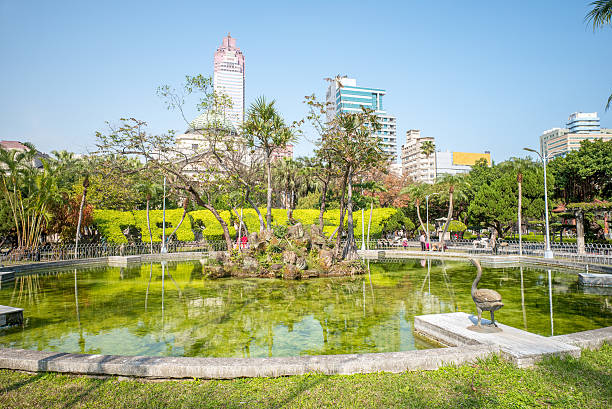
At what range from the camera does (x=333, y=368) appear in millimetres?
5973

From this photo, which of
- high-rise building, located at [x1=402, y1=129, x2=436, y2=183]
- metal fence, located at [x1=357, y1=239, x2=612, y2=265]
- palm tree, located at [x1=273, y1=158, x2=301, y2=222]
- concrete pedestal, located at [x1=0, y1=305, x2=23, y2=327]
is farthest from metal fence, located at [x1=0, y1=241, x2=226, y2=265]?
high-rise building, located at [x1=402, y1=129, x2=436, y2=183]

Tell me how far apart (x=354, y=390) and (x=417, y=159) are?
156754 mm

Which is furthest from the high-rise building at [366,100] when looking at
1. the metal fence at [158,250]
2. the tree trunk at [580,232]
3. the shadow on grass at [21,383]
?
the shadow on grass at [21,383]

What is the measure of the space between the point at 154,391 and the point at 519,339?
6499 millimetres

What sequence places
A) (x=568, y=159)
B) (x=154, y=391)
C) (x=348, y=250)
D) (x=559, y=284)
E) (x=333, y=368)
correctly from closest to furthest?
(x=154, y=391)
(x=333, y=368)
(x=559, y=284)
(x=348, y=250)
(x=568, y=159)

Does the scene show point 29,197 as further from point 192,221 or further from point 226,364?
point 226,364

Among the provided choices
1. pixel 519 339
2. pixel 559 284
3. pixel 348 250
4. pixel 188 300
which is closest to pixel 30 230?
pixel 188 300

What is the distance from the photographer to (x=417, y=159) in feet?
505

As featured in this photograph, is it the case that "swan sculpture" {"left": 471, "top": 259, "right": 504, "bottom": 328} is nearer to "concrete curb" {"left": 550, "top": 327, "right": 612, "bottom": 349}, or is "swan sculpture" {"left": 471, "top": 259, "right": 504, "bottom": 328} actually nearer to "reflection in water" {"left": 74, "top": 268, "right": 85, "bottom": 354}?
"concrete curb" {"left": 550, "top": 327, "right": 612, "bottom": 349}

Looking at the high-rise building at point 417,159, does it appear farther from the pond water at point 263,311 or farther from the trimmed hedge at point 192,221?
the pond water at point 263,311

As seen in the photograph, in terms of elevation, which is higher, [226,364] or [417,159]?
[417,159]

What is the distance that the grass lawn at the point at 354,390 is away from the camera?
495cm

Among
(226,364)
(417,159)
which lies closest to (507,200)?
(226,364)

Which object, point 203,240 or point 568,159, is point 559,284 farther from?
point 203,240
